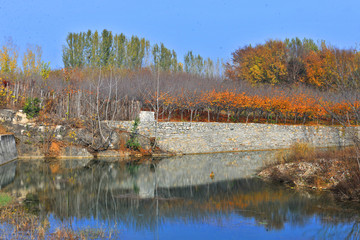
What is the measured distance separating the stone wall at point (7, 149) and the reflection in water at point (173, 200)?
1386 mm

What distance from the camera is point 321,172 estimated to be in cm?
1538

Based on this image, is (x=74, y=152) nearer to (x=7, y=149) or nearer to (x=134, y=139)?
(x=134, y=139)

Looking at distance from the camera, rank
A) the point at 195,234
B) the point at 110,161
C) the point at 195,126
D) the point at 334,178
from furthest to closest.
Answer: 1. the point at 195,126
2. the point at 110,161
3. the point at 334,178
4. the point at 195,234

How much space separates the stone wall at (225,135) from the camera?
27453mm

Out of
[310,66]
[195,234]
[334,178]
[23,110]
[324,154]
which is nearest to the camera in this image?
[195,234]

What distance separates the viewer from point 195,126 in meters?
28.5

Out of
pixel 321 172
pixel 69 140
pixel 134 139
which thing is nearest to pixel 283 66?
pixel 134 139

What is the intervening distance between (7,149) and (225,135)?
16253 mm

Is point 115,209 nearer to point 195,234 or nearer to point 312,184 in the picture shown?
point 195,234

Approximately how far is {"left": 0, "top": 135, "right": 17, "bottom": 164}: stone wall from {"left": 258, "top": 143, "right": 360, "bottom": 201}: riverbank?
14.3m

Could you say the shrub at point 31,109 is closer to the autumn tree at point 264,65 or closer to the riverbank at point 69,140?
the riverbank at point 69,140

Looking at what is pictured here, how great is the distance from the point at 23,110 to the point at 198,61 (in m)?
38.8

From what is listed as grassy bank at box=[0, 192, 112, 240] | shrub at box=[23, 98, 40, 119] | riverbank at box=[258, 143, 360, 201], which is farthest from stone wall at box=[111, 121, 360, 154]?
grassy bank at box=[0, 192, 112, 240]

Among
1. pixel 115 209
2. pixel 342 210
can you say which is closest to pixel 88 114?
pixel 115 209
